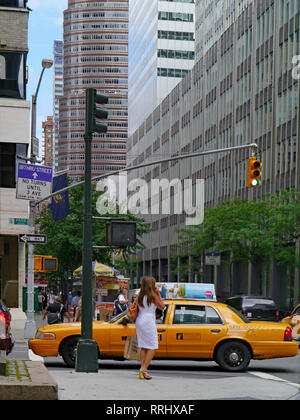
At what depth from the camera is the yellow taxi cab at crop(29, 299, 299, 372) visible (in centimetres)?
1625

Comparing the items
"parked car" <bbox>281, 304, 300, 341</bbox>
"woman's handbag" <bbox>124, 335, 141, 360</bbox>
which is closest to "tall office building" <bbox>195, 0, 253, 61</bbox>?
"parked car" <bbox>281, 304, 300, 341</bbox>

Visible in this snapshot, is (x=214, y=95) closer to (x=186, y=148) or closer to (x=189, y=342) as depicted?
(x=186, y=148)

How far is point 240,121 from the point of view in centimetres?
6819

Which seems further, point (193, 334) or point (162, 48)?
point (162, 48)

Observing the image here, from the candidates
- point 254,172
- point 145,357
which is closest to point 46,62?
point 254,172

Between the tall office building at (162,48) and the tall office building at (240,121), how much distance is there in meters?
10.8

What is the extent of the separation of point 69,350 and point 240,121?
2117 inches

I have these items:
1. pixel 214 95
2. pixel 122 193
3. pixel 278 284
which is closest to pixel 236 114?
pixel 214 95

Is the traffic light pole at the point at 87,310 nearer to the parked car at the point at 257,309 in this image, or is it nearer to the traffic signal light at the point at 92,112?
the traffic signal light at the point at 92,112

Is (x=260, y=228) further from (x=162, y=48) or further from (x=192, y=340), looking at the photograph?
(x=162, y=48)

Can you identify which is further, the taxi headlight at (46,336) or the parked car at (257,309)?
the parked car at (257,309)

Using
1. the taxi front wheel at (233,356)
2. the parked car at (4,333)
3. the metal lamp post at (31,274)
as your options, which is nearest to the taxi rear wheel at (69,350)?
the parked car at (4,333)

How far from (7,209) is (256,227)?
2061cm

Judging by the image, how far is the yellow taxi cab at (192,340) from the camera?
1625 cm
